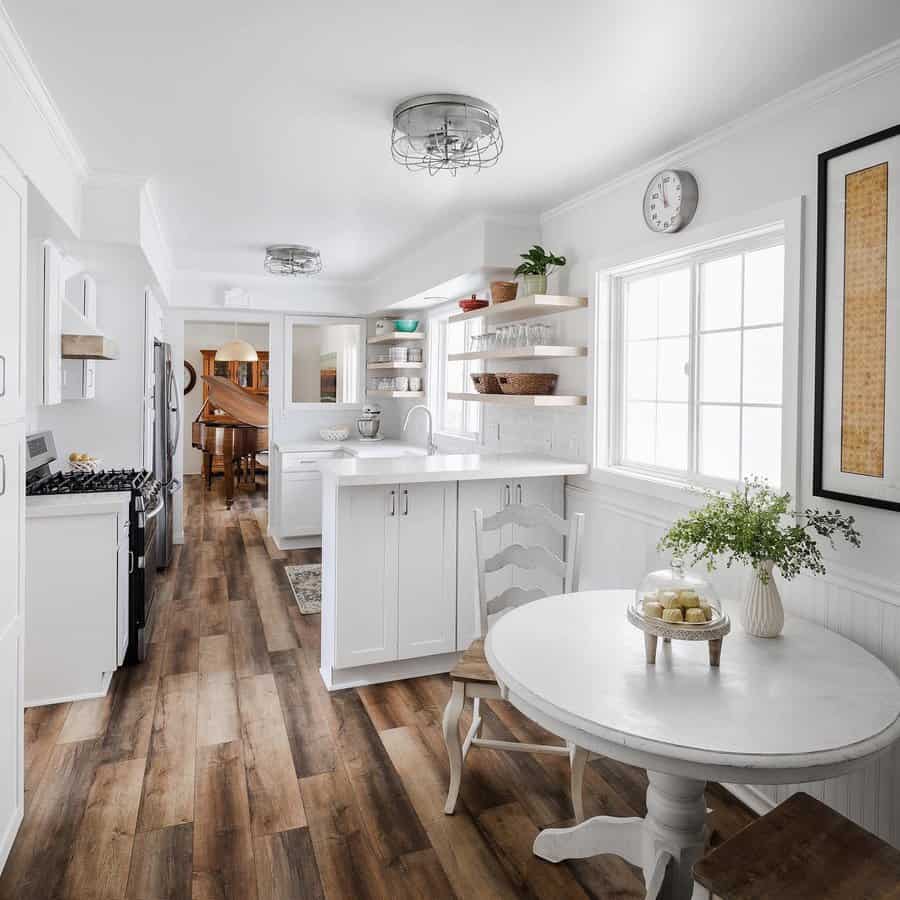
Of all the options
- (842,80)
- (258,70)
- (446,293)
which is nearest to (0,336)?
(258,70)

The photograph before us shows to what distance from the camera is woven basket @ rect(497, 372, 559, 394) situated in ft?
12.0

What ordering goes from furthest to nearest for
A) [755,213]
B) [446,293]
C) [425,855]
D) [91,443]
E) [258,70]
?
[446,293] → [91,443] → [755,213] → [258,70] → [425,855]

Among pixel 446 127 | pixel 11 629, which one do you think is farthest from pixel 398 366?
pixel 11 629

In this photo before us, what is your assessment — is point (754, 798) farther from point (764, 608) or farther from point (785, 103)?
point (785, 103)

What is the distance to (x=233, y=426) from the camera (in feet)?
28.0

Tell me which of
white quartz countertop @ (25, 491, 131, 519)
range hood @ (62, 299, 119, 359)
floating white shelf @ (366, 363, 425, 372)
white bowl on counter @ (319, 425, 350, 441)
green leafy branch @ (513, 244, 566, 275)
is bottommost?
white quartz countertop @ (25, 491, 131, 519)

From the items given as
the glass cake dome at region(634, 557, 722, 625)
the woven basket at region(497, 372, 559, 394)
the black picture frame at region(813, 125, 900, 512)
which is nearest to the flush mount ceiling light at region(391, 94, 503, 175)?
the black picture frame at region(813, 125, 900, 512)

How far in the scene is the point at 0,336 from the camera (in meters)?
1.85

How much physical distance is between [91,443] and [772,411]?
3.49 metres

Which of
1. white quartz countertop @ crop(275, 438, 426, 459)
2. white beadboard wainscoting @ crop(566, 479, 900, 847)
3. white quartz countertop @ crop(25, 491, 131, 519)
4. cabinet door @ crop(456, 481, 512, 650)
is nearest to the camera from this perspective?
white beadboard wainscoting @ crop(566, 479, 900, 847)

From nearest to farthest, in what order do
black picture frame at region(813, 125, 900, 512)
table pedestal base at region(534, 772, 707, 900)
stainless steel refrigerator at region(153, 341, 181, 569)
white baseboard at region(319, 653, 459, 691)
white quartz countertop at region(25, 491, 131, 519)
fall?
table pedestal base at region(534, 772, 707, 900) < black picture frame at region(813, 125, 900, 512) < white quartz countertop at region(25, 491, 131, 519) < white baseboard at region(319, 653, 459, 691) < stainless steel refrigerator at region(153, 341, 181, 569)

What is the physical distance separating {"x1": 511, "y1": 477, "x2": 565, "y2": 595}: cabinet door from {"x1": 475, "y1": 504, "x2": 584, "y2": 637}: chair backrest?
2.56 ft

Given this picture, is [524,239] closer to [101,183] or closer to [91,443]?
[101,183]

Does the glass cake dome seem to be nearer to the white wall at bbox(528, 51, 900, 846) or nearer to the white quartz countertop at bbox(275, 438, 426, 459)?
the white wall at bbox(528, 51, 900, 846)
